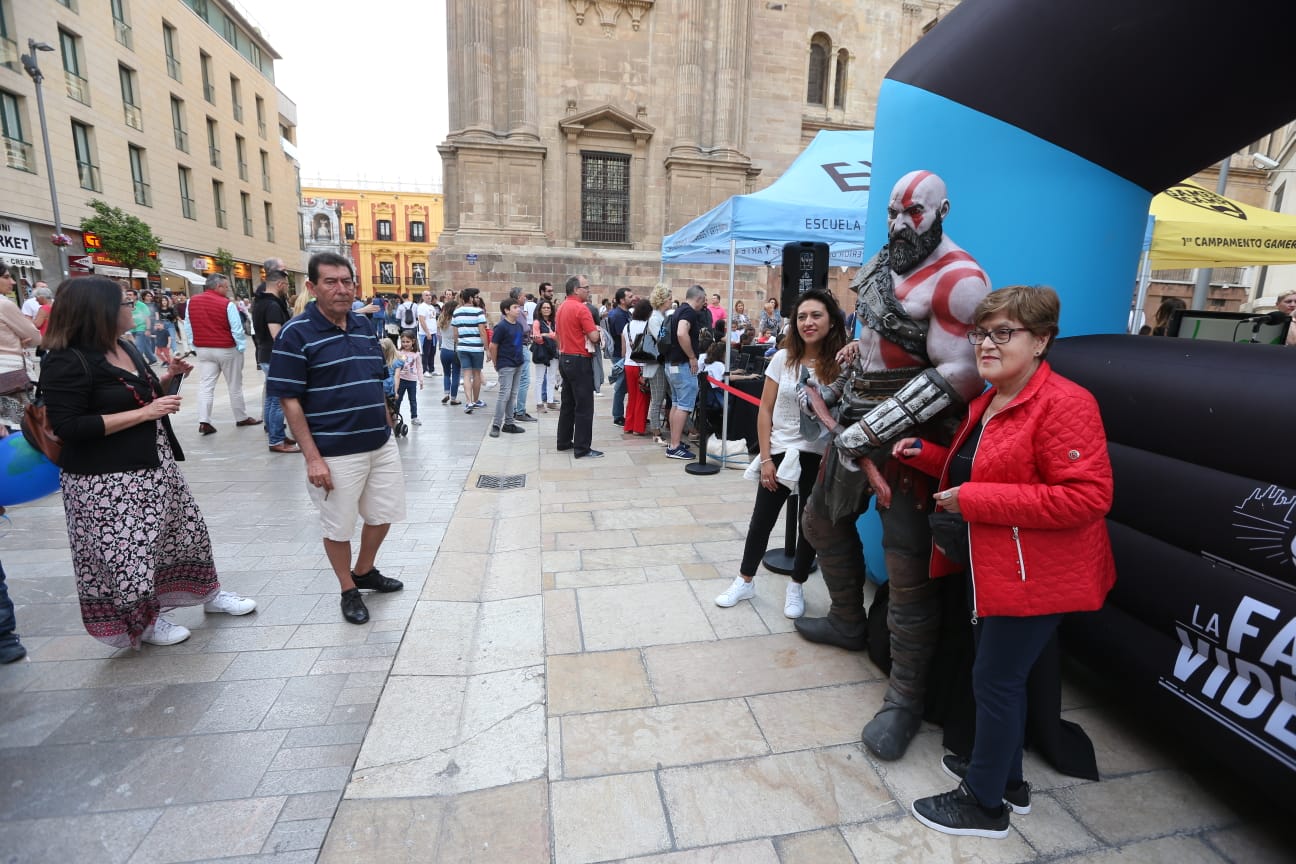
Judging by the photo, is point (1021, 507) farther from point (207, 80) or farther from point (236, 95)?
point (236, 95)

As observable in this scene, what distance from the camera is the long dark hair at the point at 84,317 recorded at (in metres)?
2.76

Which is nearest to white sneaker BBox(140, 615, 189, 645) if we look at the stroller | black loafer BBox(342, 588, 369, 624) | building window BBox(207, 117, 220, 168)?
black loafer BBox(342, 588, 369, 624)

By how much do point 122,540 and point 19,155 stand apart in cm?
2543

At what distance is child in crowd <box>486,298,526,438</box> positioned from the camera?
8.02 metres

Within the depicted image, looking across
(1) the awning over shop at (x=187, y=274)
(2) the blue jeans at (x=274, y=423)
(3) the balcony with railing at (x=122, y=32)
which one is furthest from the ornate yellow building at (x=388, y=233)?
(2) the blue jeans at (x=274, y=423)

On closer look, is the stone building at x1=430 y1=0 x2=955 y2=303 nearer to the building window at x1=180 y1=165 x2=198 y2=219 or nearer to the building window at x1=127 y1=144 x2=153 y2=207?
the building window at x1=127 y1=144 x2=153 y2=207

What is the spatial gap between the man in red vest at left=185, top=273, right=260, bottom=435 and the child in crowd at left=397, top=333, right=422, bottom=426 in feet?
6.11

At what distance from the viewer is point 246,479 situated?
6.20 meters

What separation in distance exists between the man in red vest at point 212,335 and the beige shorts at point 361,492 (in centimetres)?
571

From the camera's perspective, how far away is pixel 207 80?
31.1 meters

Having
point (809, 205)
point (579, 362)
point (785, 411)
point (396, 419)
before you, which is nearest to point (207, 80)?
point (396, 419)

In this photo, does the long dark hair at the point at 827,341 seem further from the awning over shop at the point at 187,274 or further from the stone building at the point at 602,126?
the awning over shop at the point at 187,274

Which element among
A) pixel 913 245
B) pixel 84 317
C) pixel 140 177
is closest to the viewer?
pixel 913 245

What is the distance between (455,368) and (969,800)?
33.2 ft
